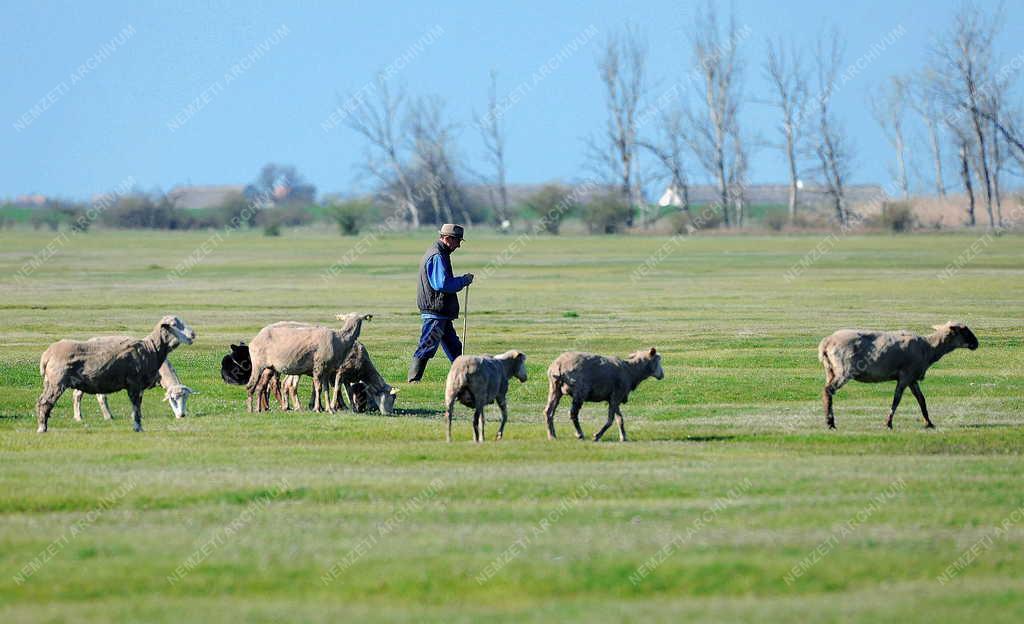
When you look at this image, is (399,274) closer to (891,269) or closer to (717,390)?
(891,269)

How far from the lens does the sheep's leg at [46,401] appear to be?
1819 centimetres

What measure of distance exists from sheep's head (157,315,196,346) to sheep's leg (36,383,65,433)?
1403mm

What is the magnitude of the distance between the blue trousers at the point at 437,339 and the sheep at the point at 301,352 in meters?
0.84

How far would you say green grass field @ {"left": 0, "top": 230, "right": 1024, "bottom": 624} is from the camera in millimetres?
10297

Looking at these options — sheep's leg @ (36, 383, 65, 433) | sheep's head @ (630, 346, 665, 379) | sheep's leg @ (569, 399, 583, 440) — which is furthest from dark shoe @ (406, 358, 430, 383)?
sheep's leg @ (36, 383, 65, 433)

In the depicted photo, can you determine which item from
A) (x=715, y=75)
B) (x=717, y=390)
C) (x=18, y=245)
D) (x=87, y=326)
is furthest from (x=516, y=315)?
(x=715, y=75)

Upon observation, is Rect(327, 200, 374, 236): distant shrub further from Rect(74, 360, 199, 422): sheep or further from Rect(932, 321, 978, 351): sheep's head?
Rect(932, 321, 978, 351): sheep's head

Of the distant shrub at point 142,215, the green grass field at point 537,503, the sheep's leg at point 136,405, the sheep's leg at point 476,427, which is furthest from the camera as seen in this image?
the distant shrub at point 142,215

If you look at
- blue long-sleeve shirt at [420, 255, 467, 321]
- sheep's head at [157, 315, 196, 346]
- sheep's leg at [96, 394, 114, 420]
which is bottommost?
sheep's leg at [96, 394, 114, 420]

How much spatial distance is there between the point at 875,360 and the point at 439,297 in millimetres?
5998

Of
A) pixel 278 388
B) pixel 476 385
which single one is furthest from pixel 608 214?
pixel 476 385

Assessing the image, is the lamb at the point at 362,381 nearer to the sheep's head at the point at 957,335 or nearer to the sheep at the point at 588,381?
the sheep at the point at 588,381

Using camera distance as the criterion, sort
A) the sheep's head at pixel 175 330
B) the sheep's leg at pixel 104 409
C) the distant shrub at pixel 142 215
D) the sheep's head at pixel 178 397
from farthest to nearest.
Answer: the distant shrub at pixel 142 215 < the sheep's leg at pixel 104 409 < the sheep's head at pixel 178 397 < the sheep's head at pixel 175 330

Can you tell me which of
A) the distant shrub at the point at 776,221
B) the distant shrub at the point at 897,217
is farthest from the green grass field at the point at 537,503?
the distant shrub at the point at 776,221
